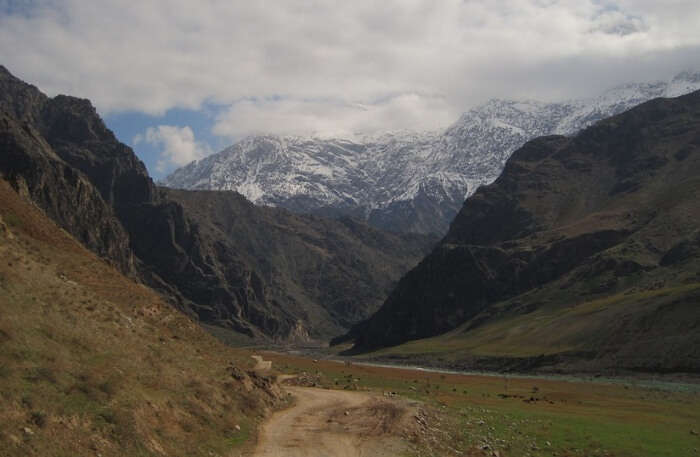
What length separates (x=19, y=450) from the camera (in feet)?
69.9

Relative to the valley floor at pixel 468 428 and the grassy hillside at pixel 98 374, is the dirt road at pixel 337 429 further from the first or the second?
the grassy hillside at pixel 98 374

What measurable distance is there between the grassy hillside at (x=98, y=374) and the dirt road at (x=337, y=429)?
1.62m

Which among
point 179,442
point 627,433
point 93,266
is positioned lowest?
point 627,433

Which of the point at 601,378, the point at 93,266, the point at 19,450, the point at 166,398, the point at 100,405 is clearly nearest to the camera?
the point at 19,450

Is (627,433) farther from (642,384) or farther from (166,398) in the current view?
(642,384)

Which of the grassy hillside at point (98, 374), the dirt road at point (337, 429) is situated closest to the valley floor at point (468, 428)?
the dirt road at point (337, 429)

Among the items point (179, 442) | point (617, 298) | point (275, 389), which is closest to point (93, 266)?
point (275, 389)

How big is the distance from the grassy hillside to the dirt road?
1624 millimetres

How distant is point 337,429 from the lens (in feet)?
127

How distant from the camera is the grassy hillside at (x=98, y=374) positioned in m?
24.3

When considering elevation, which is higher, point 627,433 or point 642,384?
point 627,433

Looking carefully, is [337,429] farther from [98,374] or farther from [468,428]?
[98,374]

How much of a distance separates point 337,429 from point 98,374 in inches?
584

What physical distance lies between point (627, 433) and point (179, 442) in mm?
29382
